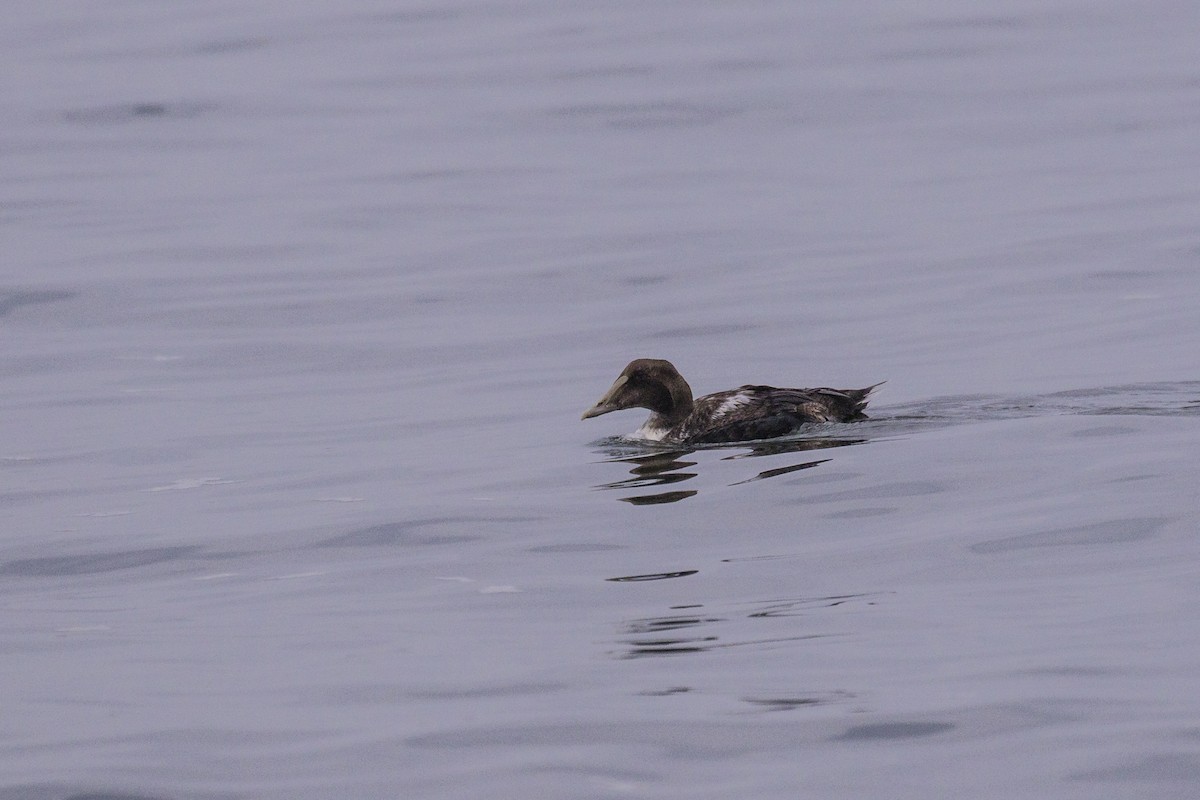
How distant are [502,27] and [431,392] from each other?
2224 centimetres

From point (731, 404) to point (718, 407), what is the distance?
10cm

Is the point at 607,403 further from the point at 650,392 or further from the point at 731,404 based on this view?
the point at 731,404

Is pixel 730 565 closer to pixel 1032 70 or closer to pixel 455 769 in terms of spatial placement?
pixel 455 769

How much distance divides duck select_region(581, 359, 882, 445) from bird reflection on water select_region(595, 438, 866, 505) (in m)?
0.21

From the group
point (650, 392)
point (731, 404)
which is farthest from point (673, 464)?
point (650, 392)

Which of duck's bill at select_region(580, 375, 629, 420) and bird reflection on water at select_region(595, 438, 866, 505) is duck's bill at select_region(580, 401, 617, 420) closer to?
duck's bill at select_region(580, 375, 629, 420)

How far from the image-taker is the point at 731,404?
1310 centimetres

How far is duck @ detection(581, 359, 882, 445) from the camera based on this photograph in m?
13.0

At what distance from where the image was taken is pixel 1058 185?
22641mm

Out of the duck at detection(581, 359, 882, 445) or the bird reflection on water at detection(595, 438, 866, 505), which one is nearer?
the bird reflection on water at detection(595, 438, 866, 505)

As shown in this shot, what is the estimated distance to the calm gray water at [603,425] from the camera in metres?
7.23

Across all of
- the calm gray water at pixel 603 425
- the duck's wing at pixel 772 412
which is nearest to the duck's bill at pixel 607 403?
the calm gray water at pixel 603 425

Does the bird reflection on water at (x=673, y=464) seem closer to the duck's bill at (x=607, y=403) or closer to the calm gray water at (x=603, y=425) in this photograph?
the calm gray water at (x=603, y=425)

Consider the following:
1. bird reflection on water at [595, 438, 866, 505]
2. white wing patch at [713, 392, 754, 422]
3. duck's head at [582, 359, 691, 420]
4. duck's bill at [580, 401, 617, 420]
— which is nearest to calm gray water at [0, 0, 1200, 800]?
bird reflection on water at [595, 438, 866, 505]
